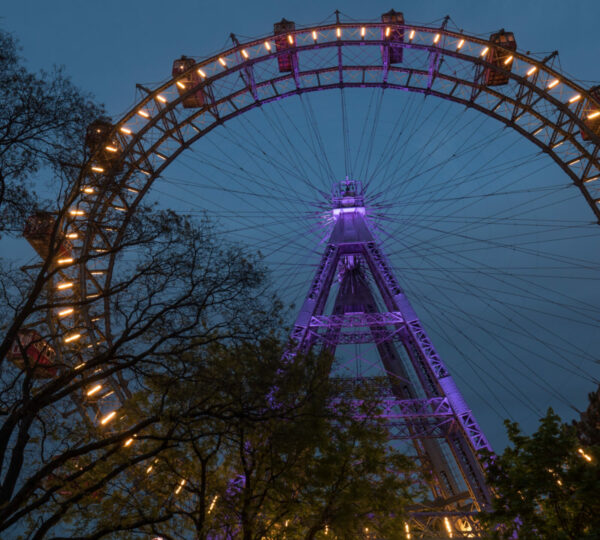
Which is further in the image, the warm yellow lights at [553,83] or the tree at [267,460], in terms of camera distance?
the warm yellow lights at [553,83]

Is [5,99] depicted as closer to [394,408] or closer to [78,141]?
[78,141]

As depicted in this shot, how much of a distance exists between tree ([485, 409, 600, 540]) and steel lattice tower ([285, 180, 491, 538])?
176 inches

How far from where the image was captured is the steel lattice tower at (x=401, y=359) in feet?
57.5

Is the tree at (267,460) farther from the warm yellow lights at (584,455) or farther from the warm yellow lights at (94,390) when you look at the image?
the warm yellow lights at (94,390)

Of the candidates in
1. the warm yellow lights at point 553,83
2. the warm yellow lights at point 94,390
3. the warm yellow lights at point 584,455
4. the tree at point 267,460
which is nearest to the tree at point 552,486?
the warm yellow lights at point 584,455

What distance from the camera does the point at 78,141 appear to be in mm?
9914

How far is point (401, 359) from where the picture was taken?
992 inches

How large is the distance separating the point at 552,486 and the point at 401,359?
50.5 feet

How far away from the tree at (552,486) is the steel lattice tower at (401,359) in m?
4.47

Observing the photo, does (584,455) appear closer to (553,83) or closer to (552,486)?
(552,486)

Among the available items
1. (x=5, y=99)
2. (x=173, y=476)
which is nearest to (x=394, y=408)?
(x=173, y=476)

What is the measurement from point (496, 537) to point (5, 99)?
13430 millimetres

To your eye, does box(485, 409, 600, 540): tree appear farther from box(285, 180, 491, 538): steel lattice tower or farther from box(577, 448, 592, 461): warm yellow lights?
box(285, 180, 491, 538): steel lattice tower

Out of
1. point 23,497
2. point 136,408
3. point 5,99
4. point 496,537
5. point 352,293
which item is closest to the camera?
point 23,497
